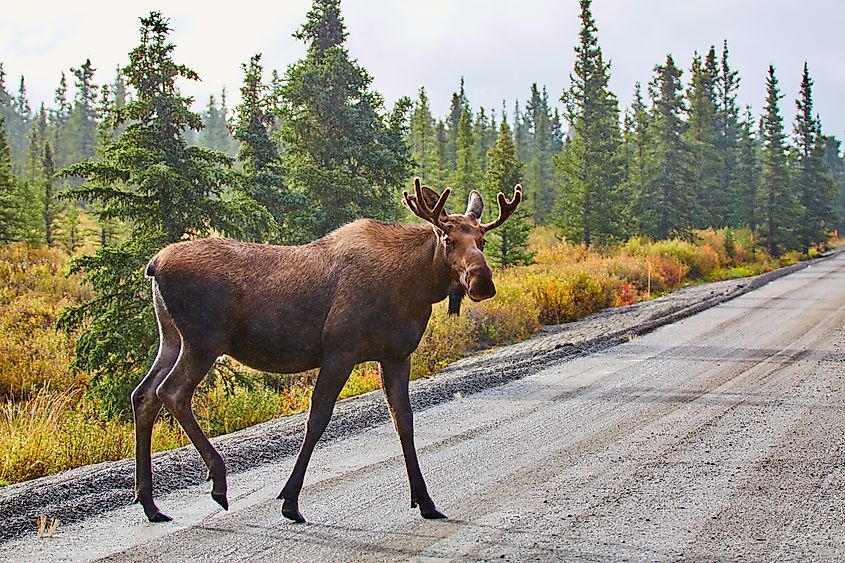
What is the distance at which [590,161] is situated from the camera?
37.5m

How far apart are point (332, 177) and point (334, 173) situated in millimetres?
111

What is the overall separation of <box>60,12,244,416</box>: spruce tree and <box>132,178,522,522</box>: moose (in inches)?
218

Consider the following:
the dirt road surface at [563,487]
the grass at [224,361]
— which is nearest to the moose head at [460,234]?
the dirt road surface at [563,487]

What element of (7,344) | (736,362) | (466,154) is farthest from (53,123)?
(736,362)

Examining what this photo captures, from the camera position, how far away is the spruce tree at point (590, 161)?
3731 cm

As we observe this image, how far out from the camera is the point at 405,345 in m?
5.86

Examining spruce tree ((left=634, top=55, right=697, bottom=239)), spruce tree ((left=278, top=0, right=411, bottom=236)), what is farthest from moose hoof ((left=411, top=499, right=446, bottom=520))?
spruce tree ((left=634, top=55, right=697, bottom=239))

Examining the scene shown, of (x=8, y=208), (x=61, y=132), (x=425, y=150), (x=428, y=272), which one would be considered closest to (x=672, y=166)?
(x=425, y=150)

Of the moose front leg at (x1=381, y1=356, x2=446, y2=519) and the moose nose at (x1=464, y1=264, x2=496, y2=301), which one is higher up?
the moose nose at (x1=464, y1=264, x2=496, y2=301)

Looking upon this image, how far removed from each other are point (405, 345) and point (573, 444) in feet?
9.24

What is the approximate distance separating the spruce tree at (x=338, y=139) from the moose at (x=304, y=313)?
14996 mm

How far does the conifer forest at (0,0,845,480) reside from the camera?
1141cm

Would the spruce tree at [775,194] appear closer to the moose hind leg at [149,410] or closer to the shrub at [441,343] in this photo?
the shrub at [441,343]

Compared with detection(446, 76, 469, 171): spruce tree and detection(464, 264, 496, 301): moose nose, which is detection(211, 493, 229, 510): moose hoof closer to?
detection(464, 264, 496, 301): moose nose
